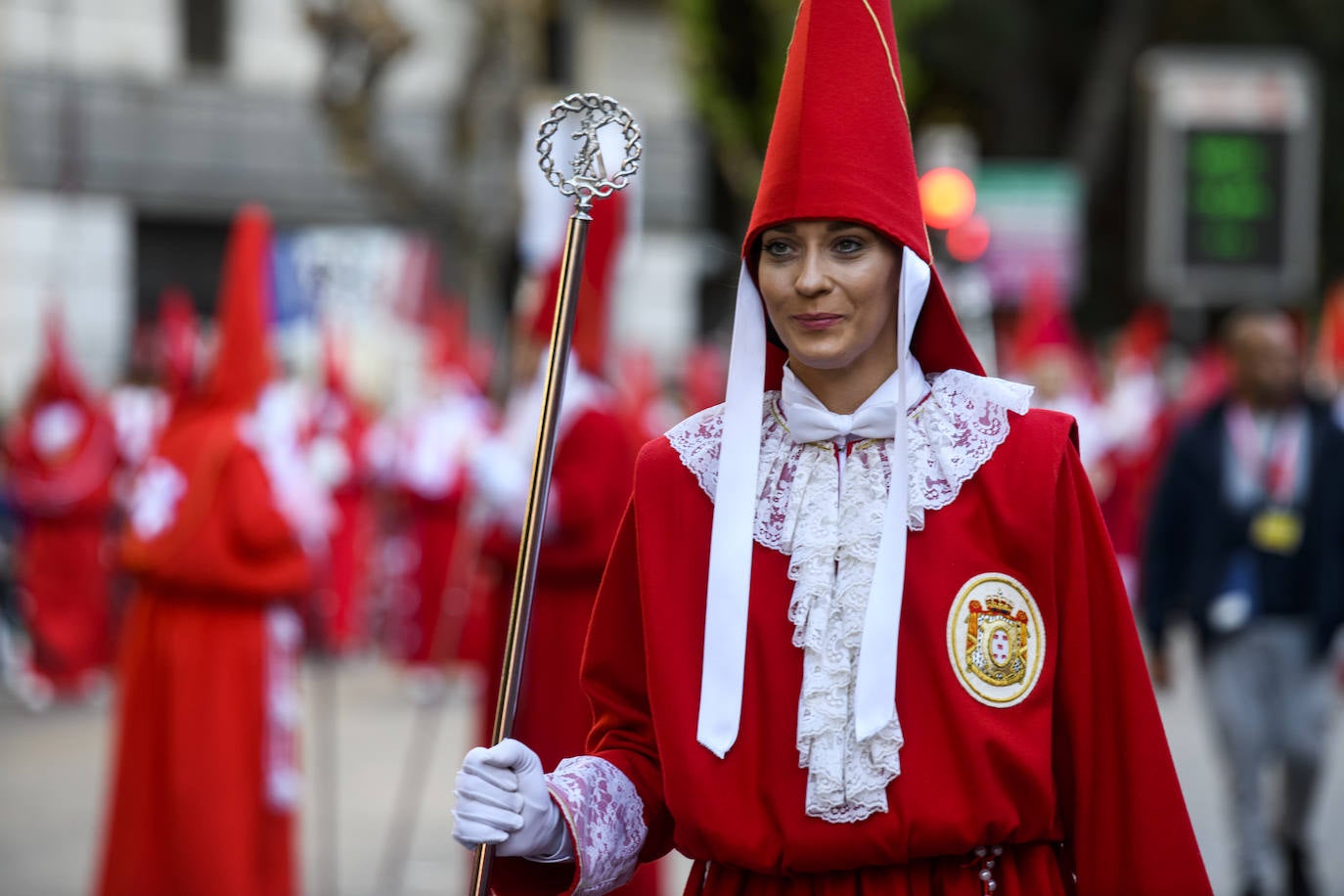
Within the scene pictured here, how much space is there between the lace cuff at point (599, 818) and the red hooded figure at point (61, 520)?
34.0 ft

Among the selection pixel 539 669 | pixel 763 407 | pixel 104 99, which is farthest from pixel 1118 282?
pixel 763 407

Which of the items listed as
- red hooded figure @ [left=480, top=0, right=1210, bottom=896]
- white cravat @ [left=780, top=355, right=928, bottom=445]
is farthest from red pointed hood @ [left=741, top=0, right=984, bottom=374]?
white cravat @ [left=780, top=355, right=928, bottom=445]

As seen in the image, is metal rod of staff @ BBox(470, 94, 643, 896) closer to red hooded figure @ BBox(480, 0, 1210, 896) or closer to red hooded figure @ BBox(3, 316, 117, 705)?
red hooded figure @ BBox(480, 0, 1210, 896)

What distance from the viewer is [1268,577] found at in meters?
7.01

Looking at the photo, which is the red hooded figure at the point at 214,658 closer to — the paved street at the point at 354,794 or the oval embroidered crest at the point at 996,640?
the paved street at the point at 354,794

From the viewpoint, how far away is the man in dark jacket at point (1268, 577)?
6945 millimetres

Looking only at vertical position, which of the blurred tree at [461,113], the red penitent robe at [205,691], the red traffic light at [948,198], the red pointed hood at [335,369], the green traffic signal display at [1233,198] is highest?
the blurred tree at [461,113]

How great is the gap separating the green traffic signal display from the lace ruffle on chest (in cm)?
946

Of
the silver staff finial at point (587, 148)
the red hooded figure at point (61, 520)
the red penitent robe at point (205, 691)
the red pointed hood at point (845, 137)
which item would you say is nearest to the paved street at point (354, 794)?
the red hooded figure at point (61, 520)

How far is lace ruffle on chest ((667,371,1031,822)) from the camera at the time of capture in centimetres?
272

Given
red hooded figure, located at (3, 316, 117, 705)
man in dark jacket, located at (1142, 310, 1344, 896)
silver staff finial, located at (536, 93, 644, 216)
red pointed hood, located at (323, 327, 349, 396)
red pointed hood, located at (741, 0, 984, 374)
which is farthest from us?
red pointed hood, located at (323, 327, 349, 396)

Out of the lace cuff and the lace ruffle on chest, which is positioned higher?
the lace ruffle on chest

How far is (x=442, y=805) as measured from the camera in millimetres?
9195

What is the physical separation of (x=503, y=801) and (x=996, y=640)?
0.74 m
